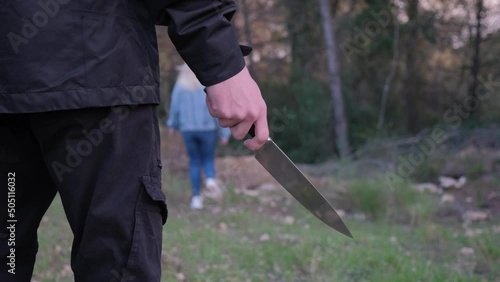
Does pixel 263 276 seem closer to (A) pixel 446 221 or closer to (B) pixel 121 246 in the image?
(B) pixel 121 246

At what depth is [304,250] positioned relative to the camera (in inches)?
183

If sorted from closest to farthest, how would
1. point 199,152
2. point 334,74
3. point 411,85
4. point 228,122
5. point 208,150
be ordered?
point 228,122, point 208,150, point 199,152, point 334,74, point 411,85

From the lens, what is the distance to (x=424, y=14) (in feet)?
53.4

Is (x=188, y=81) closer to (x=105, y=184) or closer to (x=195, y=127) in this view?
(x=195, y=127)

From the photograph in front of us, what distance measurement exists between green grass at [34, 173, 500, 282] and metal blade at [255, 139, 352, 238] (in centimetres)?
193

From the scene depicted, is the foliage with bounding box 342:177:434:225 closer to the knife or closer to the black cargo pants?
the knife

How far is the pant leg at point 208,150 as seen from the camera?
777cm

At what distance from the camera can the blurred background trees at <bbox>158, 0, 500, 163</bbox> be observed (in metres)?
16.0

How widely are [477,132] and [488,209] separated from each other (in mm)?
4679

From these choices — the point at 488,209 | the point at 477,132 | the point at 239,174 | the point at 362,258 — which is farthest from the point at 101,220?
the point at 477,132

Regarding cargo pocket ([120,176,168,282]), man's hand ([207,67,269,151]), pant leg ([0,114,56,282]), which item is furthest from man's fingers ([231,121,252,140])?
pant leg ([0,114,56,282])

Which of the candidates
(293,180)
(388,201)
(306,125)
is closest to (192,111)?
(388,201)

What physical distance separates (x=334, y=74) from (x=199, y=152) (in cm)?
817

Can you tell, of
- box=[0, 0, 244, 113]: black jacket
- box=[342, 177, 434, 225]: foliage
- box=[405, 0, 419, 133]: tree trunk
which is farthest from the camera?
box=[405, 0, 419, 133]: tree trunk
